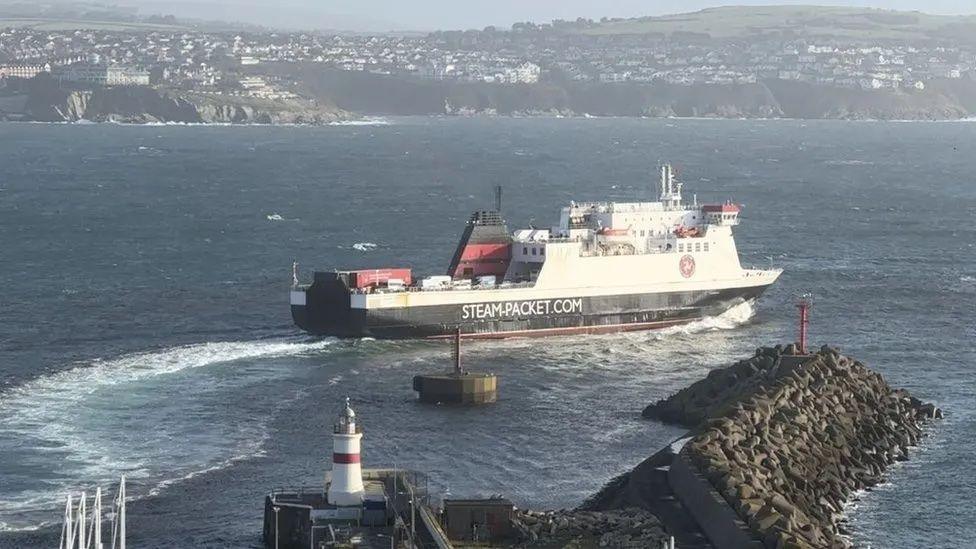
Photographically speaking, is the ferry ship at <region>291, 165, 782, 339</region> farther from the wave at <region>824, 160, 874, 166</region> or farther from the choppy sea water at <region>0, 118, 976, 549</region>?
the wave at <region>824, 160, 874, 166</region>

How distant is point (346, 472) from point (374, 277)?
79.5 ft

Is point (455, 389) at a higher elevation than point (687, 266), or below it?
below

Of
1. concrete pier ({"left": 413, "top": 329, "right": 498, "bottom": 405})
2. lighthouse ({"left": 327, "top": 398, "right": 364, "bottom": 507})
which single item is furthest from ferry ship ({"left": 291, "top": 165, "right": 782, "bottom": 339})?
lighthouse ({"left": 327, "top": 398, "right": 364, "bottom": 507})

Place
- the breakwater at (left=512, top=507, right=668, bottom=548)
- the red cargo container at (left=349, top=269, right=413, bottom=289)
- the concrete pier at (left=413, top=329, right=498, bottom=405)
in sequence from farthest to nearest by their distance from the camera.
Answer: the red cargo container at (left=349, top=269, right=413, bottom=289)
the concrete pier at (left=413, top=329, right=498, bottom=405)
the breakwater at (left=512, top=507, right=668, bottom=548)

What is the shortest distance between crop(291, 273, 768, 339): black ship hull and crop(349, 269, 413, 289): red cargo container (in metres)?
0.88

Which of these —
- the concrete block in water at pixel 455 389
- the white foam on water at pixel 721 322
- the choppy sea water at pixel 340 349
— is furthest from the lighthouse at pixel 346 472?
the white foam on water at pixel 721 322

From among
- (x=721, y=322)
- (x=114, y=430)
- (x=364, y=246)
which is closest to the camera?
(x=114, y=430)

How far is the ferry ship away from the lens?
5203cm

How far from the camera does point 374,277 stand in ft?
174

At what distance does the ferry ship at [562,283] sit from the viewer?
171 feet

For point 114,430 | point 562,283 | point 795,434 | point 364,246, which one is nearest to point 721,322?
point 562,283

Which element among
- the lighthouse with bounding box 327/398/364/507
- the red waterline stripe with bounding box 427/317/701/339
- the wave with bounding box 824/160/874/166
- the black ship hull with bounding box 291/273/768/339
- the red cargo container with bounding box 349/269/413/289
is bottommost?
the wave with bounding box 824/160/874/166

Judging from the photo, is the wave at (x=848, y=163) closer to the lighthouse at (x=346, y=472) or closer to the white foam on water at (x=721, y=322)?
the white foam on water at (x=721, y=322)

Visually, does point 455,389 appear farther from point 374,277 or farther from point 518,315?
point 518,315
